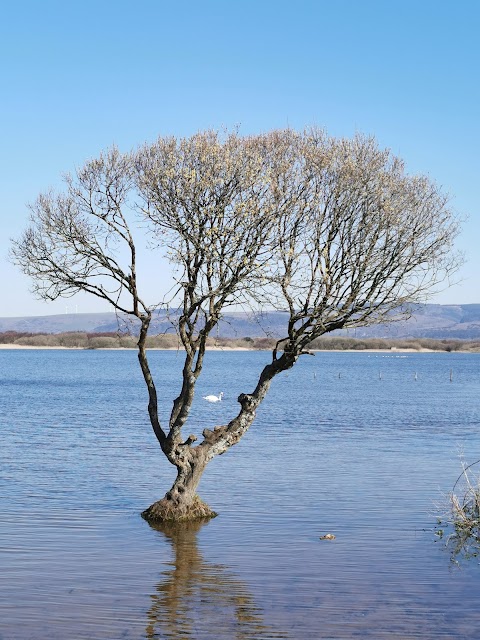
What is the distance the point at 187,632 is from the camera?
506 inches

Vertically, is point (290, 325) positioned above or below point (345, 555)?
above

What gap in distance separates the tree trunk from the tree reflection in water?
94.6 inches

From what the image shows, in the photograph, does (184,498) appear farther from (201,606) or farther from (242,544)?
(201,606)

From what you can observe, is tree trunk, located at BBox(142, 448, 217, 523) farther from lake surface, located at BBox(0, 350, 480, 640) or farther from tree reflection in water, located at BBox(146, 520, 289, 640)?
tree reflection in water, located at BBox(146, 520, 289, 640)

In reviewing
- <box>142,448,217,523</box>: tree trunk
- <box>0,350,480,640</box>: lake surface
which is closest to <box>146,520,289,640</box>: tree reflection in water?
<box>0,350,480,640</box>: lake surface

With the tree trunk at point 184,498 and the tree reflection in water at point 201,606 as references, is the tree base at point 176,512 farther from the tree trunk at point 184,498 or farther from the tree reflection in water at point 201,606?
the tree reflection in water at point 201,606

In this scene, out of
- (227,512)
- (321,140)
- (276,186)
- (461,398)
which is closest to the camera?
(276,186)

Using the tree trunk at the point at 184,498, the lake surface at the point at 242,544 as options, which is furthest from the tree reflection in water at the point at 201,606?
the tree trunk at the point at 184,498

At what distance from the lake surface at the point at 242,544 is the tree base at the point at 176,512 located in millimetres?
382

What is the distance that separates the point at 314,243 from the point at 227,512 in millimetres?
7509

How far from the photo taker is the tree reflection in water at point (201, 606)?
12898mm

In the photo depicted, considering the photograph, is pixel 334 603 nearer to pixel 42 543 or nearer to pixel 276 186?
pixel 42 543

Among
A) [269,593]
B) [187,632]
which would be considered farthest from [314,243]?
[187,632]

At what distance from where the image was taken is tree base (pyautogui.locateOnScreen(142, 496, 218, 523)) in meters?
20.9
